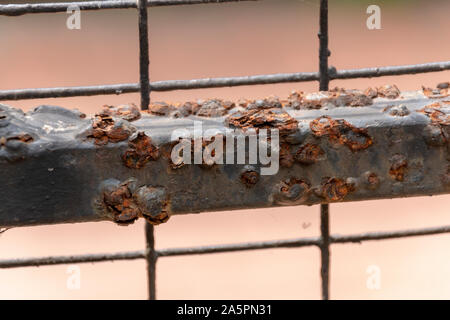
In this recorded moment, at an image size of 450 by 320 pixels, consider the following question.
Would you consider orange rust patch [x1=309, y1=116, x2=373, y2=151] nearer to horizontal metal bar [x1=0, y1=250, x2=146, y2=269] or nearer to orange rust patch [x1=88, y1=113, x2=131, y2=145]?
orange rust patch [x1=88, y1=113, x2=131, y2=145]

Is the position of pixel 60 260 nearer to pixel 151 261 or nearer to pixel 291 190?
pixel 151 261

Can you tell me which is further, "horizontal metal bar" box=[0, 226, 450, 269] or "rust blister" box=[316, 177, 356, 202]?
"horizontal metal bar" box=[0, 226, 450, 269]

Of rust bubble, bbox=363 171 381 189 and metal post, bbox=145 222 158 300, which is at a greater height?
rust bubble, bbox=363 171 381 189

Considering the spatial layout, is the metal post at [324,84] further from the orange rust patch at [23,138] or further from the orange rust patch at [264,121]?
the orange rust patch at [23,138]

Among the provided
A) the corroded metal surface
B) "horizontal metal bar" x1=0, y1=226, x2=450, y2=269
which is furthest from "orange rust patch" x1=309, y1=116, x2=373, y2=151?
"horizontal metal bar" x1=0, y1=226, x2=450, y2=269

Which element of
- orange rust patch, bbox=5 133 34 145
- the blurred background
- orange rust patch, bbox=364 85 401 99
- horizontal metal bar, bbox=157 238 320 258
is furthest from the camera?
the blurred background

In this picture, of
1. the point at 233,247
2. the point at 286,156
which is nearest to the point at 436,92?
the point at 286,156

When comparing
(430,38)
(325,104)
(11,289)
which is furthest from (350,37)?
(325,104)
